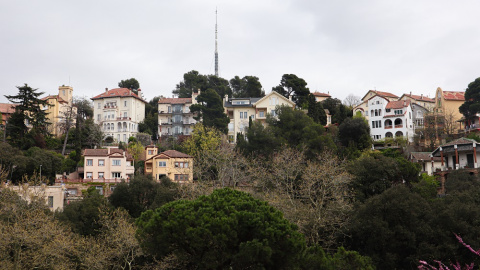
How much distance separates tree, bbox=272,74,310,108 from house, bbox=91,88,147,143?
24.2m

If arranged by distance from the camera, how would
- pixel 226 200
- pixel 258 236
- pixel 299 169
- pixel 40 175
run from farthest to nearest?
pixel 40 175, pixel 299 169, pixel 226 200, pixel 258 236

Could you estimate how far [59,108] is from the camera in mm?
74000

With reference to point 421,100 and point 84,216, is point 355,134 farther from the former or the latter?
point 84,216

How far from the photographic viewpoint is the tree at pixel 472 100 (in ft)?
196

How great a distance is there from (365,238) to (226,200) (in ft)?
37.8

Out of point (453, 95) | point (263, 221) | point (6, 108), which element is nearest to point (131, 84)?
point (6, 108)

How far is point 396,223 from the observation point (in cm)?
2789

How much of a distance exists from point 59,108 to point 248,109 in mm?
30426

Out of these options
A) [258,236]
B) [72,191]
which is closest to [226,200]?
[258,236]

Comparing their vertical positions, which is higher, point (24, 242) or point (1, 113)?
point (1, 113)

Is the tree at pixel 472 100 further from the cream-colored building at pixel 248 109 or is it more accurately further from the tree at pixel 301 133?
the tree at pixel 301 133

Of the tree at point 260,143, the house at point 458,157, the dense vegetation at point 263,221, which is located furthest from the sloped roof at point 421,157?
the tree at point 260,143

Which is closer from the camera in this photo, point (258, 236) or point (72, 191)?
point (258, 236)

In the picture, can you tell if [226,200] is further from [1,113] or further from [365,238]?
[1,113]
